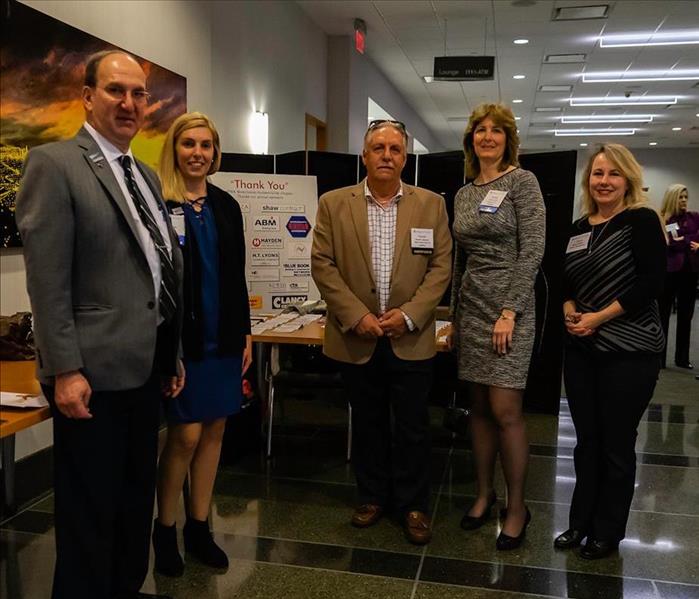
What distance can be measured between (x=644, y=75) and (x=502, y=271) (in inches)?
353

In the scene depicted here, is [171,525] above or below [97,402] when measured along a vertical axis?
below

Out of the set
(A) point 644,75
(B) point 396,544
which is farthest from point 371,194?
(A) point 644,75

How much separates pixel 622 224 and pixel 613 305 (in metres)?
0.29

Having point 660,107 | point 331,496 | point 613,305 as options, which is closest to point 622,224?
point 613,305

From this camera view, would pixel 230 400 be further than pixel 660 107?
No

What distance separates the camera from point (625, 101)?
38.8 ft

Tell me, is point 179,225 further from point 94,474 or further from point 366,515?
point 366,515

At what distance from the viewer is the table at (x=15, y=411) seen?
1.49 meters

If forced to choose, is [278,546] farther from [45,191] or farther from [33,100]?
[33,100]

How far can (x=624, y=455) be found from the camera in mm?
2395

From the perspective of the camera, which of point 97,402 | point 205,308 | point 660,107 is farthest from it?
point 660,107

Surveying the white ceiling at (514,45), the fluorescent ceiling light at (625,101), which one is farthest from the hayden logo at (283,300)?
the fluorescent ceiling light at (625,101)

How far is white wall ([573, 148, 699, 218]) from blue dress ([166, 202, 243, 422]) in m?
17.3

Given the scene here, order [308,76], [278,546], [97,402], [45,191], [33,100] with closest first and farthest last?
[45,191]
[97,402]
[278,546]
[33,100]
[308,76]
